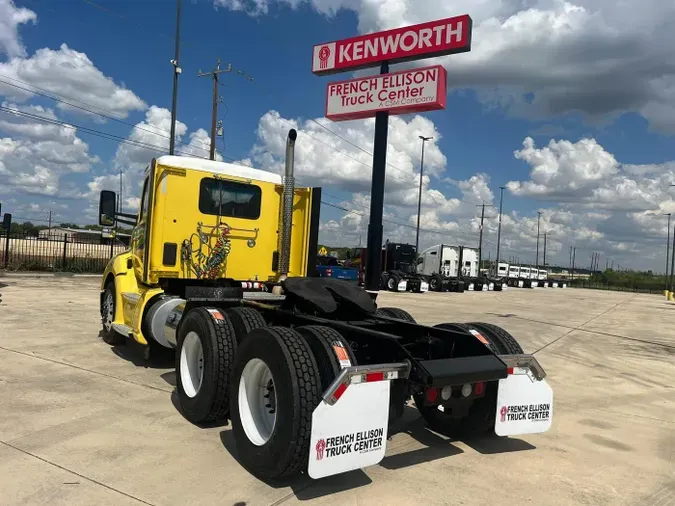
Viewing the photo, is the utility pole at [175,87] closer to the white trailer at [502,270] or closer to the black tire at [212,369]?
the black tire at [212,369]

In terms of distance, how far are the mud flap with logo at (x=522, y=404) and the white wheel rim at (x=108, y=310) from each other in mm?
5933

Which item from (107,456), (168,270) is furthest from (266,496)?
(168,270)

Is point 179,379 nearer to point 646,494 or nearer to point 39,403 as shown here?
point 39,403

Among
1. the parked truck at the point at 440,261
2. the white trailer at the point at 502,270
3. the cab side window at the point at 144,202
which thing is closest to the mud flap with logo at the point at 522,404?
the cab side window at the point at 144,202

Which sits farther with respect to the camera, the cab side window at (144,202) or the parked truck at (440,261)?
the parked truck at (440,261)

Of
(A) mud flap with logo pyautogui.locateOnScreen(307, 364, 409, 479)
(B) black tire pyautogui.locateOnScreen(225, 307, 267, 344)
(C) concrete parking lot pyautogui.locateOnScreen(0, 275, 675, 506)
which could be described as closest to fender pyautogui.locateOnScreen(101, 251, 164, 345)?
(C) concrete parking lot pyautogui.locateOnScreen(0, 275, 675, 506)

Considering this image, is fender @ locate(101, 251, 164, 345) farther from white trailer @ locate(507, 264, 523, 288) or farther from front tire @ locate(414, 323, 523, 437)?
white trailer @ locate(507, 264, 523, 288)

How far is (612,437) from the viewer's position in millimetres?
5012

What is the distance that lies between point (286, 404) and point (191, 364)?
1.99 meters

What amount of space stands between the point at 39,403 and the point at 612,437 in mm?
5479

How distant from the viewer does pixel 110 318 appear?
26.2ft

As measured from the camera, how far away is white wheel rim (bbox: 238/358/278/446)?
3.91 metres

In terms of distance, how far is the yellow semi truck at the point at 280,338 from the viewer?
132 inches

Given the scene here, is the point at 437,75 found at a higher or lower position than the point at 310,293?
higher
